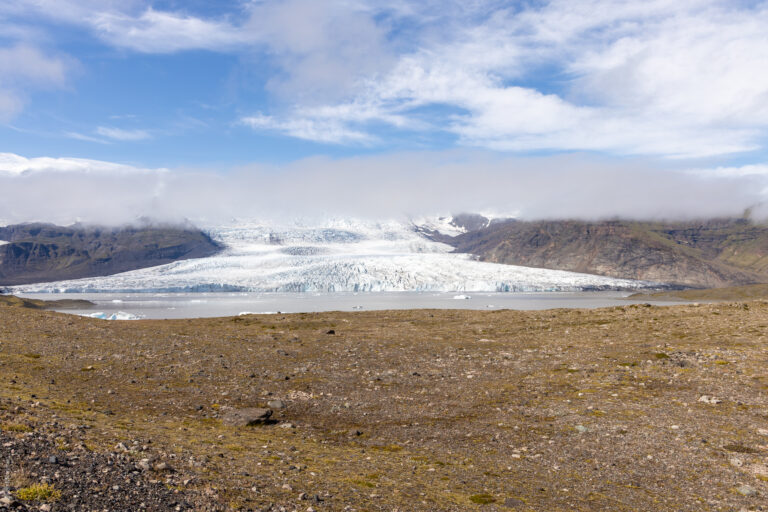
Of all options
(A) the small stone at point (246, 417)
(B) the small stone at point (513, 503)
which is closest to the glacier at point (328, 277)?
(A) the small stone at point (246, 417)

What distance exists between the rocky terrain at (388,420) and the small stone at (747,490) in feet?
0.07

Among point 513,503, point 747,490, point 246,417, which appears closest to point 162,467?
point 246,417

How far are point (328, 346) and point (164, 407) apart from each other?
26.3 feet

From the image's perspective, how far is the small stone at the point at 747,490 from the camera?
6.92 meters

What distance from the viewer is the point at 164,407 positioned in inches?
452

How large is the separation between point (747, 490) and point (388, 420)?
246 inches

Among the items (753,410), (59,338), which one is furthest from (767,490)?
(59,338)

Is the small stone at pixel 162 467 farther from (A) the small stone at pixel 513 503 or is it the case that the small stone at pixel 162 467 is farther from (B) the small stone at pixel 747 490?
(B) the small stone at pixel 747 490

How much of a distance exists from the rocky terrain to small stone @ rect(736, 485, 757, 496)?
22mm

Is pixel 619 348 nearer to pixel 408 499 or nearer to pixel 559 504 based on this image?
pixel 559 504

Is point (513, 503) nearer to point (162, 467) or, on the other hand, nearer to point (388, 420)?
point (388, 420)

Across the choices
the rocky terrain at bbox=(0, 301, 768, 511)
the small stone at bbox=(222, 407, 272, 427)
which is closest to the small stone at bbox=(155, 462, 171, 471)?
the rocky terrain at bbox=(0, 301, 768, 511)

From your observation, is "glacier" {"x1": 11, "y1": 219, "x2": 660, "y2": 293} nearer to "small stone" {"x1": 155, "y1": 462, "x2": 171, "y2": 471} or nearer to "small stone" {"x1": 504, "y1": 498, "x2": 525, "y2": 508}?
"small stone" {"x1": 155, "y1": 462, "x2": 171, "y2": 471}

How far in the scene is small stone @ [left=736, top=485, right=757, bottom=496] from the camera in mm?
6916
